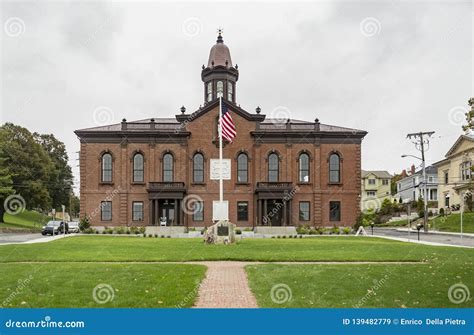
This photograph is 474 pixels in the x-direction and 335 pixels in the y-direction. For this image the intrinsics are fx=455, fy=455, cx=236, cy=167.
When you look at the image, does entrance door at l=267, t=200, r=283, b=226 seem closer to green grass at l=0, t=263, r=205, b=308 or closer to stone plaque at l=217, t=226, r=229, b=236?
stone plaque at l=217, t=226, r=229, b=236

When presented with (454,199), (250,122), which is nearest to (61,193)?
(250,122)

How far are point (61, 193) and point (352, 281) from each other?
2502 inches

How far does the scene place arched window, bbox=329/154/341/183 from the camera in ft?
152

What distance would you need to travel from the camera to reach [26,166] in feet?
177

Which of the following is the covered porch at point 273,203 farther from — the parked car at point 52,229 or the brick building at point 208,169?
the parked car at point 52,229

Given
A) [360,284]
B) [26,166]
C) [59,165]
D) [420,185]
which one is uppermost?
[59,165]

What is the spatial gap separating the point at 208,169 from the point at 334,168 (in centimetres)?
1284

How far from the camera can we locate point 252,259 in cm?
1725

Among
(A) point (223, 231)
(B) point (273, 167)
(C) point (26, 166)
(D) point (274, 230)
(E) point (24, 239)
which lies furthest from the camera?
(C) point (26, 166)

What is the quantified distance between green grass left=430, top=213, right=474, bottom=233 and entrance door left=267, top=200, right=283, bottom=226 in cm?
1678

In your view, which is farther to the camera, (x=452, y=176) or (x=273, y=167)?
(x=452, y=176)

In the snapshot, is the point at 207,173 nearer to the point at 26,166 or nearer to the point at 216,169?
the point at 216,169

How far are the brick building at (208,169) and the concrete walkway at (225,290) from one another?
3062cm

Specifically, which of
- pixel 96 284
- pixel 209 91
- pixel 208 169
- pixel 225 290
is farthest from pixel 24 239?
pixel 209 91
